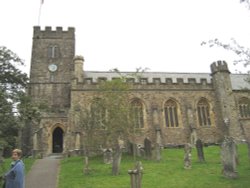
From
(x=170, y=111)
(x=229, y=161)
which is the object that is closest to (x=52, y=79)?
(x=170, y=111)

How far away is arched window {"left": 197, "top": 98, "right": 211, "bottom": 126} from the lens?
28.2 m

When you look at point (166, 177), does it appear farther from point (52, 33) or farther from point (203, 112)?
point (52, 33)

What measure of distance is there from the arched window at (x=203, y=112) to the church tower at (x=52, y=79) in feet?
42.1

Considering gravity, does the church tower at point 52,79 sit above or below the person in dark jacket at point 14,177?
above

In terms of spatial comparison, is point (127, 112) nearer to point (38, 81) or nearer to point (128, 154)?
point (128, 154)

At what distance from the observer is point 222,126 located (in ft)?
90.2

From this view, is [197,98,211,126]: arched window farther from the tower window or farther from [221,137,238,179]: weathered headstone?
the tower window

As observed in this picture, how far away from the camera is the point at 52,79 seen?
3312cm

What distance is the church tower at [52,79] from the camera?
2700 cm

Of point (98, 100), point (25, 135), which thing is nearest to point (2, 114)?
point (98, 100)

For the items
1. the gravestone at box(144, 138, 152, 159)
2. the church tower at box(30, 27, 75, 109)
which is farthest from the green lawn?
the church tower at box(30, 27, 75, 109)

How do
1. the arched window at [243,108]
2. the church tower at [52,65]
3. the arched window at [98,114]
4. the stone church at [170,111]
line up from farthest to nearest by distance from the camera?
the church tower at [52,65] < the arched window at [243,108] < the stone church at [170,111] < the arched window at [98,114]

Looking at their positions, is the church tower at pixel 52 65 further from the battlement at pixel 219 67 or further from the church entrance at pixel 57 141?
the battlement at pixel 219 67

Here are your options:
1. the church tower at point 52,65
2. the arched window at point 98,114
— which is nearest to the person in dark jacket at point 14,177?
the arched window at point 98,114
